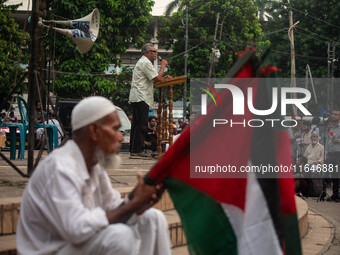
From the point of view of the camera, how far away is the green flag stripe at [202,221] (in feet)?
11.6

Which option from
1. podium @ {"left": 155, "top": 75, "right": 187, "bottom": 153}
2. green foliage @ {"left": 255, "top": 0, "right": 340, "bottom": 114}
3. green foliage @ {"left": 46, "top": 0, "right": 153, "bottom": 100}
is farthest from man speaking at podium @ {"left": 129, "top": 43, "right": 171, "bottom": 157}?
green foliage @ {"left": 255, "top": 0, "right": 340, "bottom": 114}

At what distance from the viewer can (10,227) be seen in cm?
457

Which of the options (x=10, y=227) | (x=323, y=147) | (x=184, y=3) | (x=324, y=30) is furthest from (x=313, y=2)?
(x=10, y=227)

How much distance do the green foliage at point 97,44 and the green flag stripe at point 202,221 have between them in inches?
944

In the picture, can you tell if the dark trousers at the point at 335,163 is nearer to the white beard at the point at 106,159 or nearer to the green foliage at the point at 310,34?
the white beard at the point at 106,159

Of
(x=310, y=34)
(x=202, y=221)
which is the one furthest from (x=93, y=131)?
(x=310, y=34)

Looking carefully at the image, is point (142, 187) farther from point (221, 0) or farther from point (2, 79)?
point (221, 0)

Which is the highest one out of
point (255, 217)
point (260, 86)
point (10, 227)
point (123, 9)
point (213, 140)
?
point (123, 9)

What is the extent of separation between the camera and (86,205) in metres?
3.25

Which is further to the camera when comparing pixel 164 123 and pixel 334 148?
pixel 334 148

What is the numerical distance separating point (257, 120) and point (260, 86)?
0.22m

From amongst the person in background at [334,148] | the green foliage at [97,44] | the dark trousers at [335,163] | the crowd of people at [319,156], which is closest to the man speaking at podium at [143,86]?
the crowd of people at [319,156]

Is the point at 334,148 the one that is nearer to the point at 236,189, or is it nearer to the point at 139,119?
the point at 139,119

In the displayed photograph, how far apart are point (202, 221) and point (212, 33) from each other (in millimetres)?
44095
